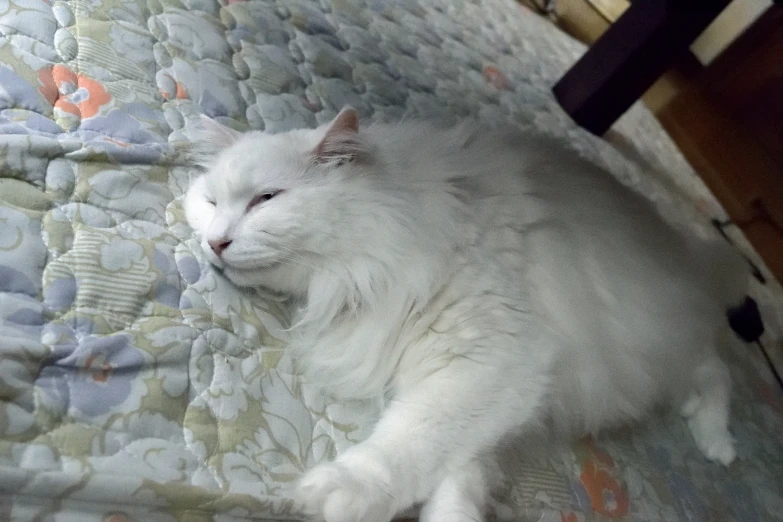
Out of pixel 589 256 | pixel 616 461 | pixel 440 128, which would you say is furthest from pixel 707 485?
pixel 440 128

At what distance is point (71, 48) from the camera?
1210 millimetres

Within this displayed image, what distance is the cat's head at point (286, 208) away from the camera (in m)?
1.02

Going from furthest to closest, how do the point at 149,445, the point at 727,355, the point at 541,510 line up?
the point at 727,355 < the point at 541,510 < the point at 149,445

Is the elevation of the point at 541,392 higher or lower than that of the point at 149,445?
higher

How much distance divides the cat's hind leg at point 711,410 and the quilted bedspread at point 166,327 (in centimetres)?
3

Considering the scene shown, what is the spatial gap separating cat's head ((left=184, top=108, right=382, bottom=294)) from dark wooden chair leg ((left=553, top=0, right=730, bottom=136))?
122 cm

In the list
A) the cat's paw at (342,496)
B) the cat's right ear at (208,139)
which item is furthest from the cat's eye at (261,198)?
the cat's paw at (342,496)

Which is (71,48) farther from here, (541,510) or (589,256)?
(541,510)

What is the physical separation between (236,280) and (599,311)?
27.8 inches

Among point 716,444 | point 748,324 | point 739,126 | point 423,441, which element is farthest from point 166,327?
point 739,126

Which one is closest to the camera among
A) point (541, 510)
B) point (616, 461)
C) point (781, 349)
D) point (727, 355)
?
point (541, 510)

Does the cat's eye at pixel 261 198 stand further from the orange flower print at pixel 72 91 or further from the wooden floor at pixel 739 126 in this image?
the wooden floor at pixel 739 126

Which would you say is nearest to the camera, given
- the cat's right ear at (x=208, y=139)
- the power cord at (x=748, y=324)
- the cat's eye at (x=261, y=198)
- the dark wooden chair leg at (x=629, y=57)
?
the cat's eye at (x=261, y=198)

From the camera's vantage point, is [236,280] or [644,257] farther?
[644,257]
